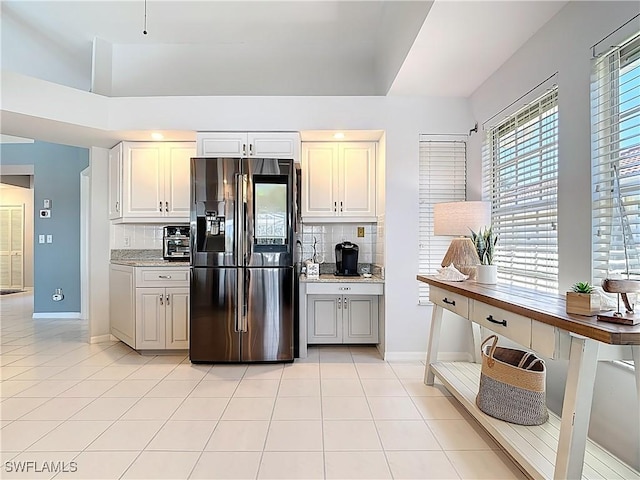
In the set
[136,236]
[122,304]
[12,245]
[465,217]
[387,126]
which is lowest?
[122,304]

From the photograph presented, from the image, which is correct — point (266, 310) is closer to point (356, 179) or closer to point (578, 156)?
point (356, 179)

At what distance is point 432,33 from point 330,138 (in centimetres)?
146

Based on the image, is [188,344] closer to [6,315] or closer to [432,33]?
[432,33]

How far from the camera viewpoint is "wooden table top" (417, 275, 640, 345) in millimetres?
1182

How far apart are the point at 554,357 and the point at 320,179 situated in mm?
2680

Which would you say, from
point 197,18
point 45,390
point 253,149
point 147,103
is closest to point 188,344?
point 45,390

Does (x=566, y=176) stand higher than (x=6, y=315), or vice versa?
(x=566, y=176)

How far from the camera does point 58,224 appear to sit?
536 cm

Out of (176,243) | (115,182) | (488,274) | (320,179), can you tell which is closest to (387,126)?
(320,179)

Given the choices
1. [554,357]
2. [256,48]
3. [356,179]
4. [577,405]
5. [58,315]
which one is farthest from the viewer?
[58,315]

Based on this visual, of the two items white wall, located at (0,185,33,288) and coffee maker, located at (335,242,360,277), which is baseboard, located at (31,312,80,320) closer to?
coffee maker, located at (335,242,360,277)

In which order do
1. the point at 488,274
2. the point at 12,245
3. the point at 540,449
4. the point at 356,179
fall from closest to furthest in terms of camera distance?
the point at 540,449 → the point at 488,274 → the point at 356,179 → the point at 12,245

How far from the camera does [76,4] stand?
11.5 feet

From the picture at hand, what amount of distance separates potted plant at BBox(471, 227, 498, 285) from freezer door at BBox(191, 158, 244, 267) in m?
1.95
